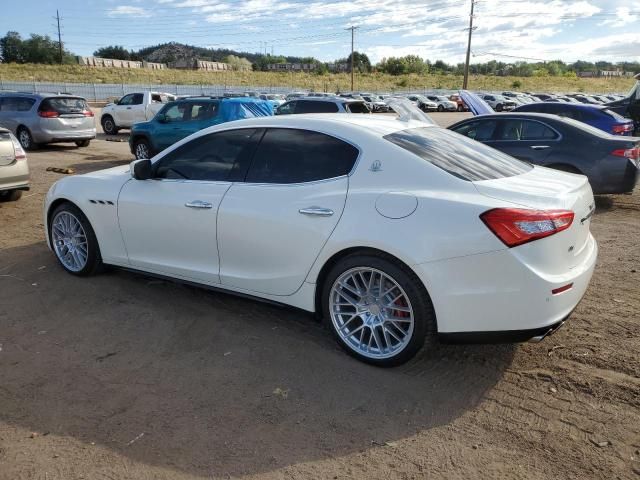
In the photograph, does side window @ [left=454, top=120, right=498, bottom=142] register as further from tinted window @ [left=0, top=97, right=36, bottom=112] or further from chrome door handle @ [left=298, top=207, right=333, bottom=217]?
tinted window @ [left=0, top=97, right=36, bottom=112]

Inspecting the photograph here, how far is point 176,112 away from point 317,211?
→ 1101 centimetres

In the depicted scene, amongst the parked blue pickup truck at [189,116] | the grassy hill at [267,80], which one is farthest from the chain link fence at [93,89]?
the parked blue pickup truck at [189,116]

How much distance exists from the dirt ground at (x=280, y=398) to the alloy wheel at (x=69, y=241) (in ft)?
1.85

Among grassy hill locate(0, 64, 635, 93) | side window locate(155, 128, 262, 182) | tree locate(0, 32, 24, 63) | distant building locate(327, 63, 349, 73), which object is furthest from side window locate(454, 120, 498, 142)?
distant building locate(327, 63, 349, 73)

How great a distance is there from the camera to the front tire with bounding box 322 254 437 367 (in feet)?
10.9

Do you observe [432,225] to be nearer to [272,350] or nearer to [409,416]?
[409,416]

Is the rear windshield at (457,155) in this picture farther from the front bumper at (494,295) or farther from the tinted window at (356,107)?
the tinted window at (356,107)

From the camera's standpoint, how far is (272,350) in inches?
151

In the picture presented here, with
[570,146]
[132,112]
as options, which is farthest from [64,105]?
[570,146]

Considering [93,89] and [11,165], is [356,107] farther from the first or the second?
[93,89]

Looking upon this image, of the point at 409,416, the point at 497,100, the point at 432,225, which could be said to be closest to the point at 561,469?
the point at 409,416

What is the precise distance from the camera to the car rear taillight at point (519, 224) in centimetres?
305

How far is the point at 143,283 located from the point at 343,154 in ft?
8.14

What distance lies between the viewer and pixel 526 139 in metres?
8.85
